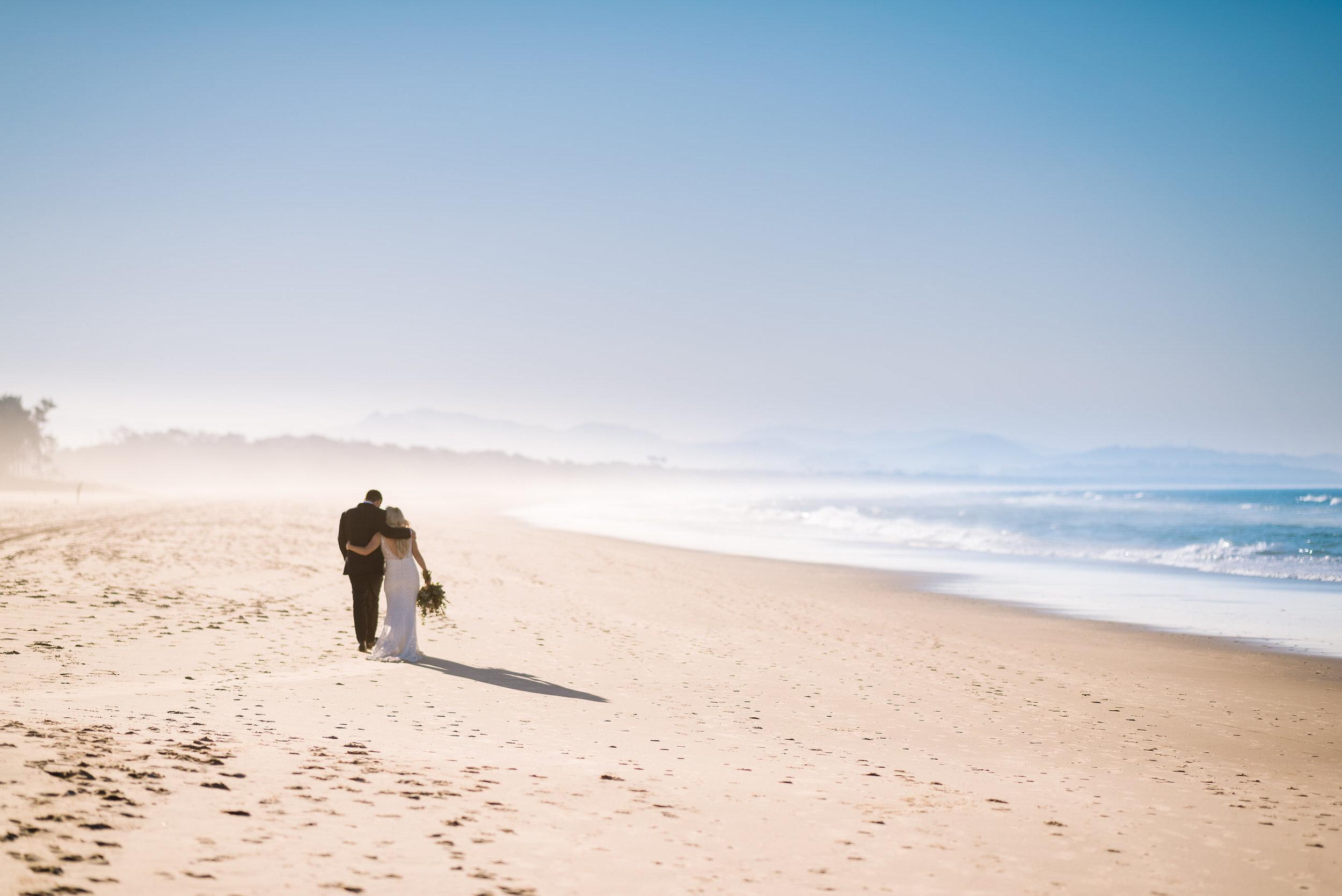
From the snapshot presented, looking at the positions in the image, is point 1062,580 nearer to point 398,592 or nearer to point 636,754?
point 398,592

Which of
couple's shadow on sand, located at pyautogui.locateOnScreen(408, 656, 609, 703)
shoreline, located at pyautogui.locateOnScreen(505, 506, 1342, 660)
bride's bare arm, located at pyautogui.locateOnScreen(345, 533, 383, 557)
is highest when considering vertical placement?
bride's bare arm, located at pyautogui.locateOnScreen(345, 533, 383, 557)

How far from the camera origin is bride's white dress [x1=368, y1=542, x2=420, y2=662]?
10484 millimetres

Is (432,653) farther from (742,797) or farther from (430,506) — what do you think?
(430,506)

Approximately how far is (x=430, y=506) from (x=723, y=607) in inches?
1892

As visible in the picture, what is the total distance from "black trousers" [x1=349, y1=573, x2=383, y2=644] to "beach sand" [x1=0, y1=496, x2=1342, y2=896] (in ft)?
2.03

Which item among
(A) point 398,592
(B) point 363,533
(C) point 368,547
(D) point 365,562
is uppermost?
(B) point 363,533

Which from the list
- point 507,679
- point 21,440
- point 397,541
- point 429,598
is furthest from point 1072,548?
point 21,440

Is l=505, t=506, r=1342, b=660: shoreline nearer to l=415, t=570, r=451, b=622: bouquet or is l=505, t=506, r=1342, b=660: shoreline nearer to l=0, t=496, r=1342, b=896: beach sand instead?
l=0, t=496, r=1342, b=896: beach sand

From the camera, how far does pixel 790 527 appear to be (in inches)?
1877

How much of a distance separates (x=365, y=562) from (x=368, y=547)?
20cm

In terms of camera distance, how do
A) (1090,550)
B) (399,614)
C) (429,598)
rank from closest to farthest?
(399,614)
(429,598)
(1090,550)

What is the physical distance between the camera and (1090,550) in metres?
34.1

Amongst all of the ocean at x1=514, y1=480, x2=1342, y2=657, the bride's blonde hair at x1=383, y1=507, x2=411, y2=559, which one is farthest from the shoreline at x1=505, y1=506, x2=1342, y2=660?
the bride's blonde hair at x1=383, y1=507, x2=411, y2=559

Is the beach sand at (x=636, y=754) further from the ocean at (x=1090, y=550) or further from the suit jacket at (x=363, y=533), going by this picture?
the ocean at (x=1090, y=550)
